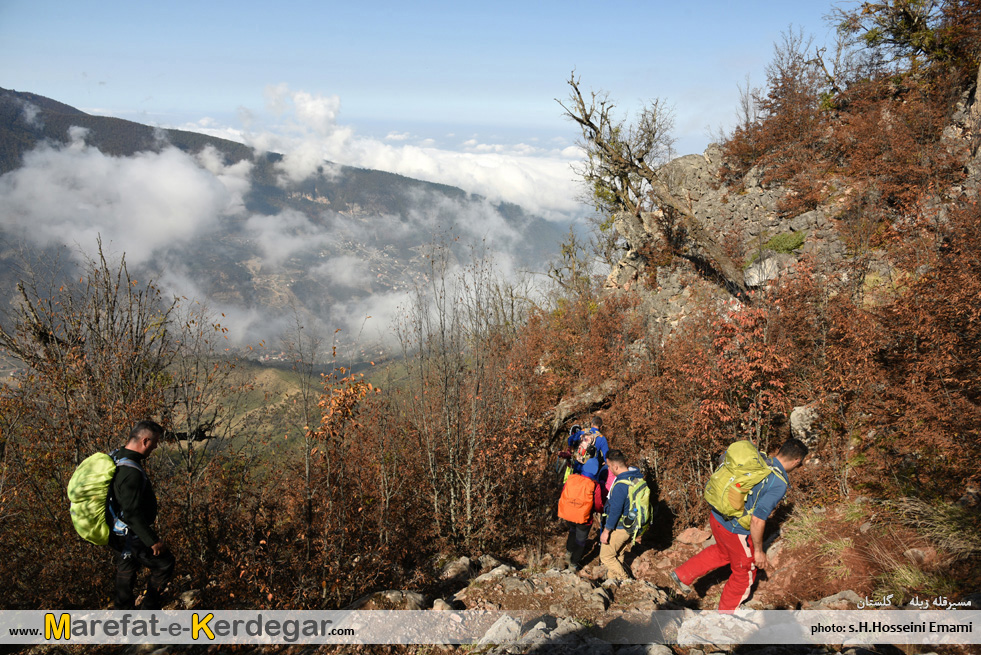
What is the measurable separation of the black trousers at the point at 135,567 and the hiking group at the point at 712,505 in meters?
4.67

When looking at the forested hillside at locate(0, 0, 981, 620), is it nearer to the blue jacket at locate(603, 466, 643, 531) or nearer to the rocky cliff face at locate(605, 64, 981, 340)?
the rocky cliff face at locate(605, 64, 981, 340)

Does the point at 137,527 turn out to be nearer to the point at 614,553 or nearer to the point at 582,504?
the point at 582,504

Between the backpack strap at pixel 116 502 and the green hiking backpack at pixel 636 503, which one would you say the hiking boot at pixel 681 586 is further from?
the backpack strap at pixel 116 502

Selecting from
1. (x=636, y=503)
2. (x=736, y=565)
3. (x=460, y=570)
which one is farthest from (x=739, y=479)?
(x=460, y=570)

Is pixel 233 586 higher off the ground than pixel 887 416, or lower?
lower

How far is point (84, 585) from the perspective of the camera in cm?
575

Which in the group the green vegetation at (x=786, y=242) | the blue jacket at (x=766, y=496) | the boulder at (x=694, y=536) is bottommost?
the boulder at (x=694, y=536)

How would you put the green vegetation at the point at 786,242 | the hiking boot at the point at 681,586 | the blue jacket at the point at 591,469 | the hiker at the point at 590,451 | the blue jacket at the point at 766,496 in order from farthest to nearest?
the green vegetation at the point at 786,242 → the hiker at the point at 590,451 → the blue jacket at the point at 591,469 → the hiking boot at the point at 681,586 → the blue jacket at the point at 766,496

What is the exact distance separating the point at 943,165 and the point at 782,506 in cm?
960

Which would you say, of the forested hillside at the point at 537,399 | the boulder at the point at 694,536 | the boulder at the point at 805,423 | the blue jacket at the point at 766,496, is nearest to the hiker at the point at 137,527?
the forested hillside at the point at 537,399

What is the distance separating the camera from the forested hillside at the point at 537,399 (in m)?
5.78

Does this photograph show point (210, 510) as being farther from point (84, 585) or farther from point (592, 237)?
point (592, 237)

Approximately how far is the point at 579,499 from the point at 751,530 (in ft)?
7.00

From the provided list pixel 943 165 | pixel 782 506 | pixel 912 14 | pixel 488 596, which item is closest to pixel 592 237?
pixel 912 14
